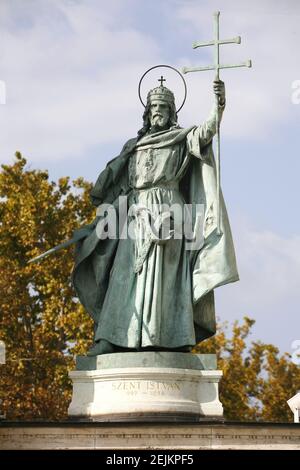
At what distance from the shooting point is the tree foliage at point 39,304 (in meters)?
33.3

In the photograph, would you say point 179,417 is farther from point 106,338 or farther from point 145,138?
point 145,138

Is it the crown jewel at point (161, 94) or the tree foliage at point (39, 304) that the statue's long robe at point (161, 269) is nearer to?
the crown jewel at point (161, 94)

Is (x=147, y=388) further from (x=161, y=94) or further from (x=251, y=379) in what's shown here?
(x=251, y=379)

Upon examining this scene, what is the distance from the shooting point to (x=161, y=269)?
61.9ft

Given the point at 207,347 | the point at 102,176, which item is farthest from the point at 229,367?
the point at 102,176

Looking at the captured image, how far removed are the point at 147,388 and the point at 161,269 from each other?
2.01 m

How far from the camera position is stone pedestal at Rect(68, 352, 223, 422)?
58.8 feet

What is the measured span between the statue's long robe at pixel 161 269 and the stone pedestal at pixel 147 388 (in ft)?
1.15

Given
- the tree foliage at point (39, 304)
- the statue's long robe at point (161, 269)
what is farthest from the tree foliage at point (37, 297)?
the statue's long robe at point (161, 269)

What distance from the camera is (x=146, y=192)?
19359 millimetres

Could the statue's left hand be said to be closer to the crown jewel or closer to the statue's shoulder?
the crown jewel

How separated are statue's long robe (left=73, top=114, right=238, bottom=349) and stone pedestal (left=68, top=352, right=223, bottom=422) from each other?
351mm

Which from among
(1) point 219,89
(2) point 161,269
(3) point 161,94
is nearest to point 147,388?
(2) point 161,269

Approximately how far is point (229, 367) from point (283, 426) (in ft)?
71.1
